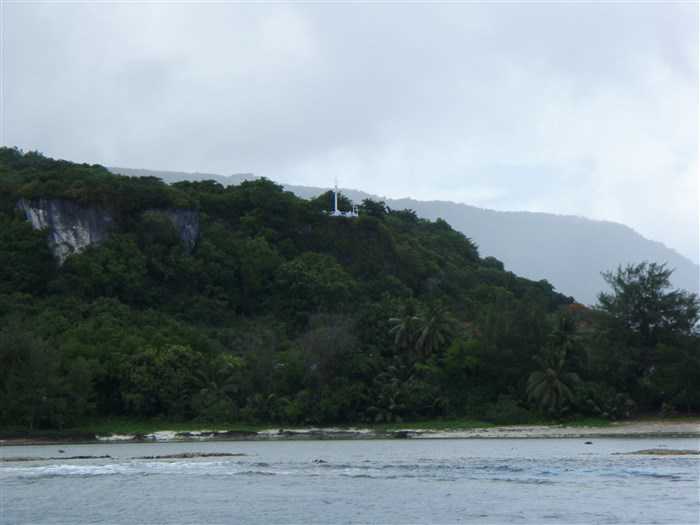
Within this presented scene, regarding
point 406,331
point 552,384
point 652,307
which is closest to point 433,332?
point 406,331

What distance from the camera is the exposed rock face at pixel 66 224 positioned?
86.0m

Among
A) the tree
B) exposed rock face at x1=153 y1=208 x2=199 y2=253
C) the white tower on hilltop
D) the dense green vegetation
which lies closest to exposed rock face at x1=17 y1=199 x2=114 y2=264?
the dense green vegetation

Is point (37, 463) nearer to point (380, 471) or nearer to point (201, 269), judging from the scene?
point (380, 471)

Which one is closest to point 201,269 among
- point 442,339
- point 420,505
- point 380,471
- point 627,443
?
point 442,339

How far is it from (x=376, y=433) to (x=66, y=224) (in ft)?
118

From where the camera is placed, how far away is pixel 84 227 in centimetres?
8662

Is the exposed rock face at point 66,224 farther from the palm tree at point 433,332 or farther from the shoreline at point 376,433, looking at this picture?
the palm tree at point 433,332

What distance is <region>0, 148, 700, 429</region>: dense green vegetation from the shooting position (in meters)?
66.0

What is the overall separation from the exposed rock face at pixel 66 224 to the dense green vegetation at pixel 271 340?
706mm

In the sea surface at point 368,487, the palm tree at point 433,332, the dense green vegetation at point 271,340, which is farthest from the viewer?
the palm tree at point 433,332

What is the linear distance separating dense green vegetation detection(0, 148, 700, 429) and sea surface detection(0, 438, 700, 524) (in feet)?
47.6

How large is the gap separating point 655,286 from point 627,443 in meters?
17.1

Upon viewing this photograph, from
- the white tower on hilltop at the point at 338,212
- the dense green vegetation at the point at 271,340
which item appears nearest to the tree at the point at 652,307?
the dense green vegetation at the point at 271,340

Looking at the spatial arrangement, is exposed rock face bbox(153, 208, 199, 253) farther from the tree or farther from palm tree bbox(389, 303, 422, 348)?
the tree
